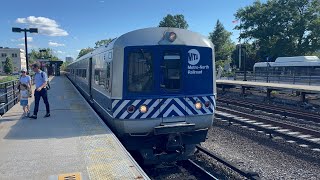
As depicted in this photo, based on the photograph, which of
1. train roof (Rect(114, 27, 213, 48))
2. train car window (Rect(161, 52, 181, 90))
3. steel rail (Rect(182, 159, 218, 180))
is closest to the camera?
steel rail (Rect(182, 159, 218, 180))

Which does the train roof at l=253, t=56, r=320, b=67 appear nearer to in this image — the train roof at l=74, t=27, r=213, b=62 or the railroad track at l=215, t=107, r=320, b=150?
the railroad track at l=215, t=107, r=320, b=150

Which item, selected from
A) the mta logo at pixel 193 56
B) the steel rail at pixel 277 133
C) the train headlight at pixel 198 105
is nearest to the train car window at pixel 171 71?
the mta logo at pixel 193 56

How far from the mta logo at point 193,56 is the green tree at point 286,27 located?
143 ft

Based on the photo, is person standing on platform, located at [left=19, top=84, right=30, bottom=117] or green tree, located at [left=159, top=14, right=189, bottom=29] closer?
person standing on platform, located at [left=19, top=84, right=30, bottom=117]

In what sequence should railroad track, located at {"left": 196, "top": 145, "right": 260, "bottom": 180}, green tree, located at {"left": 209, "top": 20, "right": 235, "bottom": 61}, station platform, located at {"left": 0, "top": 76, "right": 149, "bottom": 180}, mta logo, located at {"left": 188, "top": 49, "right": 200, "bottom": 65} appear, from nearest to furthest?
station platform, located at {"left": 0, "top": 76, "right": 149, "bottom": 180} < railroad track, located at {"left": 196, "top": 145, "right": 260, "bottom": 180} < mta logo, located at {"left": 188, "top": 49, "right": 200, "bottom": 65} < green tree, located at {"left": 209, "top": 20, "right": 235, "bottom": 61}

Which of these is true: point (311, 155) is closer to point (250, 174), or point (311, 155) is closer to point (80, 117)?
point (250, 174)

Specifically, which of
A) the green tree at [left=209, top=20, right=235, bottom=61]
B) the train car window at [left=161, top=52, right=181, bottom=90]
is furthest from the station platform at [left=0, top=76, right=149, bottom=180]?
the green tree at [left=209, top=20, right=235, bottom=61]

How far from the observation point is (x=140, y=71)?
278 inches

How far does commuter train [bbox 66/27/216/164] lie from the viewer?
6.96m

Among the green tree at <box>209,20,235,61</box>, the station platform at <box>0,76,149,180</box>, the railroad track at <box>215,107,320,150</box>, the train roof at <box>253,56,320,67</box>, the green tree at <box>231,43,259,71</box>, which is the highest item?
the green tree at <box>209,20,235,61</box>

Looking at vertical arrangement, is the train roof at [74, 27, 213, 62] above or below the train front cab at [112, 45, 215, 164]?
above

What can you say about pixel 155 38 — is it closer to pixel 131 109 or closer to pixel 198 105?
pixel 131 109

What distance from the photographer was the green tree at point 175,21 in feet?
302

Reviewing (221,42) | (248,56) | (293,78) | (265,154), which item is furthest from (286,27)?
(265,154)
